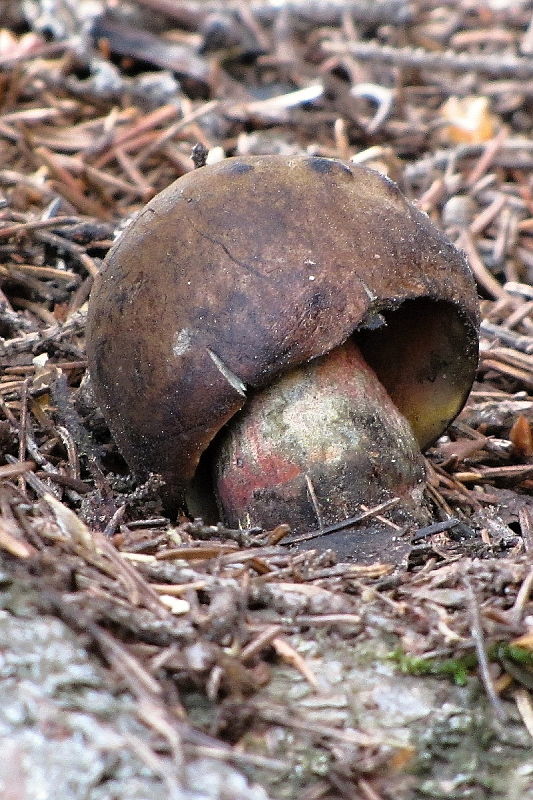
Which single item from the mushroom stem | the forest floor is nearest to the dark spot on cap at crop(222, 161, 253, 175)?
the mushroom stem

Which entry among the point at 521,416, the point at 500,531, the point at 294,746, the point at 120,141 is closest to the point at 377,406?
the point at 500,531

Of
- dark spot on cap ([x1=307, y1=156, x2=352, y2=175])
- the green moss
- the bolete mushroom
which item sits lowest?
the green moss

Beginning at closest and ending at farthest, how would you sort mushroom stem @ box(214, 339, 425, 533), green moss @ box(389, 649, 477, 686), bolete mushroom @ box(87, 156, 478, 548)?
green moss @ box(389, 649, 477, 686) < bolete mushroom @ box(87, 156, 478, 548) < mushroom stem @ box(214, 339, 425, 533)

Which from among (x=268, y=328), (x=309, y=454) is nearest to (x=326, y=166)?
(x=268, y=328)

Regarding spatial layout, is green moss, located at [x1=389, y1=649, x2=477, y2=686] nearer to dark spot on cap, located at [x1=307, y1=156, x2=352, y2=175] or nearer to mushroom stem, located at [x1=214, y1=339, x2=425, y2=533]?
mushroom stem, located at [x1=214, y1=339, x2=425, y2=533]

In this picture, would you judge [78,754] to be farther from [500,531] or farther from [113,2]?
[113,2]

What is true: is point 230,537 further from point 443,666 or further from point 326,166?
point 326,166

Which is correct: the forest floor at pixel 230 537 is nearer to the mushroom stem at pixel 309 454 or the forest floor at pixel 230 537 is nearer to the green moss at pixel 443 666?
the green moss at pixel 443 666
